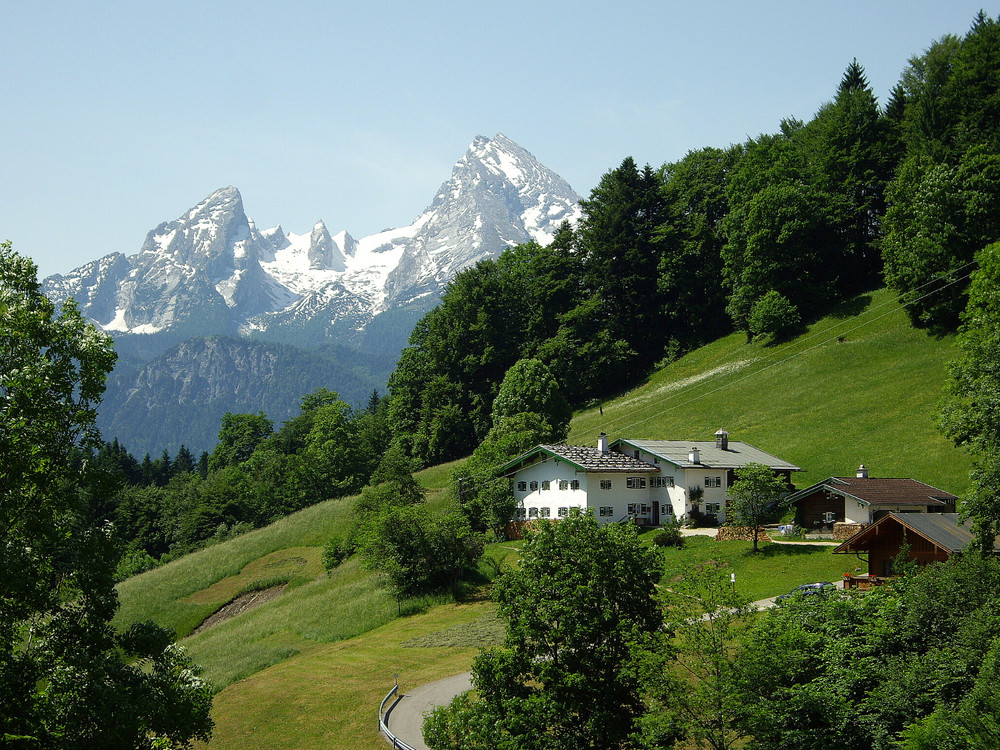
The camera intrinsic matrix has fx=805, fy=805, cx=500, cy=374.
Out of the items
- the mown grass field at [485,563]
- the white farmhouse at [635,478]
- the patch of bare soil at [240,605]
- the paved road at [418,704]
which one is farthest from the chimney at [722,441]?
the patch of bare soil at [240,605]

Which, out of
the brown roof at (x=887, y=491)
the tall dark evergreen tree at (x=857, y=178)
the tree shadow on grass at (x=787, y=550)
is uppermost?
the tall dark evergreen tree at (x=857, y=178)

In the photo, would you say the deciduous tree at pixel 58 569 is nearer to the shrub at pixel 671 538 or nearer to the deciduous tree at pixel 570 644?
the deciduous tree at pixel 570 644

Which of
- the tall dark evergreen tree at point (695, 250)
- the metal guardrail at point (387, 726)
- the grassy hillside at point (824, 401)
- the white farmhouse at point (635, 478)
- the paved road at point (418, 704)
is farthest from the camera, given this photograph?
the tall dark evergreen tree at point (695, 250)

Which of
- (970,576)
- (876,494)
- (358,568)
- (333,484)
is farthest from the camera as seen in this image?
(333,484)

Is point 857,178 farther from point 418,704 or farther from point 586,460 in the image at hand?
point 418,704

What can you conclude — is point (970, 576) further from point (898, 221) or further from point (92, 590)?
point (898, 221)

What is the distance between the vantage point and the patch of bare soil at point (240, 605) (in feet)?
181

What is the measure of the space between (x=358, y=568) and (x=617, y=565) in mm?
38604

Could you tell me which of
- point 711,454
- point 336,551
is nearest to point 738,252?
point 711,454

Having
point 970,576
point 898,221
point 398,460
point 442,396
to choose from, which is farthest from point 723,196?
point 970,576

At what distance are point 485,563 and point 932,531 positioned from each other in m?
25.9

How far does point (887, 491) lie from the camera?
4444cm

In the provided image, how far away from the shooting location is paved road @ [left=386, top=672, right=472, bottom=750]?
25672 millimetres

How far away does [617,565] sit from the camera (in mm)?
20906
